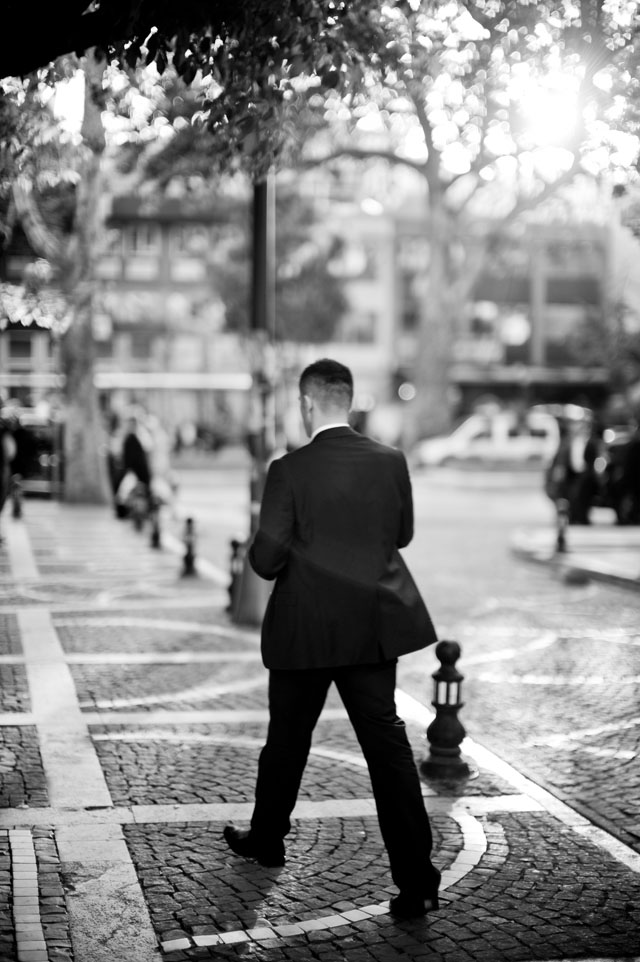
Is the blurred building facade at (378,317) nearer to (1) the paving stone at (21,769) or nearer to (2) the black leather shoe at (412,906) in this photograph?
(1) the paving stone at (21,769)

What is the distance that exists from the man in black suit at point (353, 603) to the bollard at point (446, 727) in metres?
1.92

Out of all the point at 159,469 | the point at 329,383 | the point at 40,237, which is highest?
the point at 40,237

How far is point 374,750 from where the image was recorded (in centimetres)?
499

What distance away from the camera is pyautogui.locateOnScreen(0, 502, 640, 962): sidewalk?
466cm

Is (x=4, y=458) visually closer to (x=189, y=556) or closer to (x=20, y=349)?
(x=189, y=556)

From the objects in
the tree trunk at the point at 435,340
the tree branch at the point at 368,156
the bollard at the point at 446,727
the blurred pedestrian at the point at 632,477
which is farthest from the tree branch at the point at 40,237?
the tree trunk at the point at 435,340

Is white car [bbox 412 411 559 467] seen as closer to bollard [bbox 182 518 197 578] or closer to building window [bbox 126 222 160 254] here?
bollard [bbox 182 518 197 578]

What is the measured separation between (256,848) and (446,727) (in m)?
1.88

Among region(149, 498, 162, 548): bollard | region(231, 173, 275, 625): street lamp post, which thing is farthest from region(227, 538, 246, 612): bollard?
region(149, 498, 162, 548): bollard

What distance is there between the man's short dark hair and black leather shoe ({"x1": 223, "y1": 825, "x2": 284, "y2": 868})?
1714 millimetres

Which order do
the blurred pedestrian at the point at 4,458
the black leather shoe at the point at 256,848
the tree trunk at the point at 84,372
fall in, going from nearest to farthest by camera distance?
the black leather shoe at the point at 256,848, the blurred pedestrian at the point at 4,458, the tree trunk at the point at 84,372

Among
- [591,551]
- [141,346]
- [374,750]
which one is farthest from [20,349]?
[374,750]

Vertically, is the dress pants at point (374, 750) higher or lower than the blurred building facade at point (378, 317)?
lower

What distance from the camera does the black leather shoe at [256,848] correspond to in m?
5.36
